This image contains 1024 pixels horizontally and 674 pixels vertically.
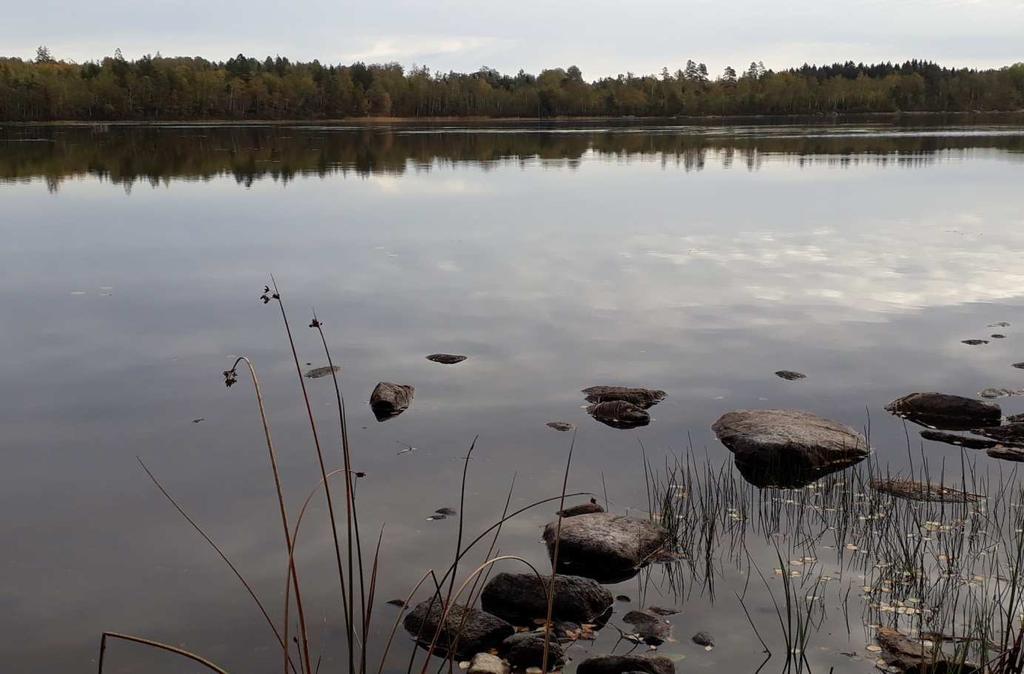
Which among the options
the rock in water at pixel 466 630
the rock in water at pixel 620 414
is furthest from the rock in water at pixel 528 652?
the rock in water at pixel 620 414

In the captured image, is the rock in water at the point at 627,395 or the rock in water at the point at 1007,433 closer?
the rock in water at the point at 1007,433

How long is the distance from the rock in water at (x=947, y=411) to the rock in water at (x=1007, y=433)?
22 cm

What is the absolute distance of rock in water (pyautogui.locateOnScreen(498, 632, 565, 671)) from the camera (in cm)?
592

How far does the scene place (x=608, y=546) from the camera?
23.6 feet

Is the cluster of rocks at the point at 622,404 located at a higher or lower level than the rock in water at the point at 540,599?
higher

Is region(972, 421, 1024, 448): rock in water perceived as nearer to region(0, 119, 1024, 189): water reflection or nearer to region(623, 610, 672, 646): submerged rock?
region(623, 610, 672, 646): submerged rock

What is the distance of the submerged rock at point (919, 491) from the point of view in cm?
805

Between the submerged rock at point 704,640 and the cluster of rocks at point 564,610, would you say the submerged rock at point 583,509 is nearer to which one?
the cluster of rocks at point 564,610

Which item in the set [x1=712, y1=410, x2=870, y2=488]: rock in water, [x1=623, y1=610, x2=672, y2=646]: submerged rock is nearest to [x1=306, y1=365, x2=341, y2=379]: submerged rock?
[x1=712, y1=410, x2=870, y2=488]: rock in water

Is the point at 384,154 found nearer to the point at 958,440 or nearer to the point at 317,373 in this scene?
the point at 317,373

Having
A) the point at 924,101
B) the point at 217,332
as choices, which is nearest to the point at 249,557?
the point at 217,332

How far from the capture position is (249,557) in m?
7.43

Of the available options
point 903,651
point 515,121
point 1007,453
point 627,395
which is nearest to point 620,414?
point 627,395

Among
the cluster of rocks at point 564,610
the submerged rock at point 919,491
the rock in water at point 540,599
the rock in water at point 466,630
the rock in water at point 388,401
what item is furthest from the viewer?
the rock in water at point 388,401
